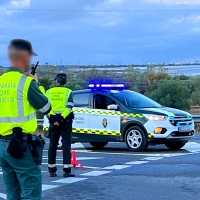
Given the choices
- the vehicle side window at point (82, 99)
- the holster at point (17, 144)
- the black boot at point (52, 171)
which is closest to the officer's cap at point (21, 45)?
the holster at point (17, 144)

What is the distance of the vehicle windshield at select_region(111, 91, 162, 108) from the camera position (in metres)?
15.5

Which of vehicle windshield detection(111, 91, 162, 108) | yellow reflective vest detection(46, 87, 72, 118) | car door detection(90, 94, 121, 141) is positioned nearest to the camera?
yellow reflective vest detection(46, 87, 72, 118)

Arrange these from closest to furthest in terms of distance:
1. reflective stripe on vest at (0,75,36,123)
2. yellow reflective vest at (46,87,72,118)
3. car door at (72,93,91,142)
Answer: reflective stripe on vest at (0,75,36,123)
yellow reflective vest at (46,87,72,118)
car door at (72,93,91,142)

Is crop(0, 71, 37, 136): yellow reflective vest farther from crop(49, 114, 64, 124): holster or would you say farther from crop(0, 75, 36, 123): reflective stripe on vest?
crop(49, 114, 64, 124): holster

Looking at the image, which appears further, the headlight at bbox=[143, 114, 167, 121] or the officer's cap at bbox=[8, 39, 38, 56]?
the headlight at bbox=[143, 114, 167, 121]

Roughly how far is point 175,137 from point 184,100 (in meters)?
18.1

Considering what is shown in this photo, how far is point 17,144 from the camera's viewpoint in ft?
17.9

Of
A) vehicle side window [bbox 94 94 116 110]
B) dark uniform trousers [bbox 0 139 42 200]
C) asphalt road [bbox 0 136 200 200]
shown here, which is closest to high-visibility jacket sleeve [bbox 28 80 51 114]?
dark uniform trousers [bbox 0 139 42 200]

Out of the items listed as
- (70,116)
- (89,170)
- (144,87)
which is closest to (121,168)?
(89,170)

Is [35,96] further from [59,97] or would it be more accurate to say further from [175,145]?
[175,145]

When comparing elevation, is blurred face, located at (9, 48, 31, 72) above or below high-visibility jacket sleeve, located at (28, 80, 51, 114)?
above

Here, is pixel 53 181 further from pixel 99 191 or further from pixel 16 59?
pixel 16 59

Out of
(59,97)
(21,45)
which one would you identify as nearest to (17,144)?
(21,45)

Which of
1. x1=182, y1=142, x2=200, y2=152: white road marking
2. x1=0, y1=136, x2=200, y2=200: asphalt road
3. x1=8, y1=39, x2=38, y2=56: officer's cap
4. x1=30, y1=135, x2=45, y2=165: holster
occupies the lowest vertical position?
x1=0, y1=136, x2=200, y2=200: asphalt road
